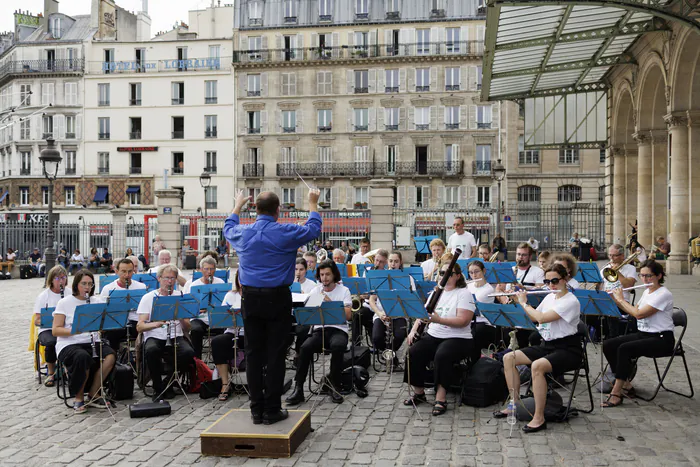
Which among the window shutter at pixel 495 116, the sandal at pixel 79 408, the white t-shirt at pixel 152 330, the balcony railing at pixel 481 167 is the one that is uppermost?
the window shutter at pixel 495 116

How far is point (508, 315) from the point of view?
6938 millimetres

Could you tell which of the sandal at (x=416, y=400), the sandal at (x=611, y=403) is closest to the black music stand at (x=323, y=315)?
the sandal at (x=416, y=400)

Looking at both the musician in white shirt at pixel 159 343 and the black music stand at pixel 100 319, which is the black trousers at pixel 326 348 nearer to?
the musician in white shirt at pixel 159 343

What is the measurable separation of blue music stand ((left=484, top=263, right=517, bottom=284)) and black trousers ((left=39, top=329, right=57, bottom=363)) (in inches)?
224

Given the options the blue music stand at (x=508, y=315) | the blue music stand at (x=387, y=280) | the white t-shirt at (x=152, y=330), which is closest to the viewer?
the blue music stand at (x=508, y=315)

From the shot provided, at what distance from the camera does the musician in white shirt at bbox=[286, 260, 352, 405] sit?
25.0 ft

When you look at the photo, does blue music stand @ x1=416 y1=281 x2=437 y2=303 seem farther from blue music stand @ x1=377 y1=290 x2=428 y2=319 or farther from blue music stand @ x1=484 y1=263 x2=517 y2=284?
blue music stand @ x1=377 y1=290 x2=428 y2=319

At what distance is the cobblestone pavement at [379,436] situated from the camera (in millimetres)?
5688

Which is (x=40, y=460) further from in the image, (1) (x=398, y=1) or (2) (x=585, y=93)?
(1) (x=398, y=1)

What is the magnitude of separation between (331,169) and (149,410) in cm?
4051

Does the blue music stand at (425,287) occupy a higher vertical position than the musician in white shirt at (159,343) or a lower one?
higher

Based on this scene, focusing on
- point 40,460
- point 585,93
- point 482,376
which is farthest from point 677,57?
point 40,460

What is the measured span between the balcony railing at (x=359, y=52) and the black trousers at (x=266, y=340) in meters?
42.2

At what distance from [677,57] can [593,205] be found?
26.6m
